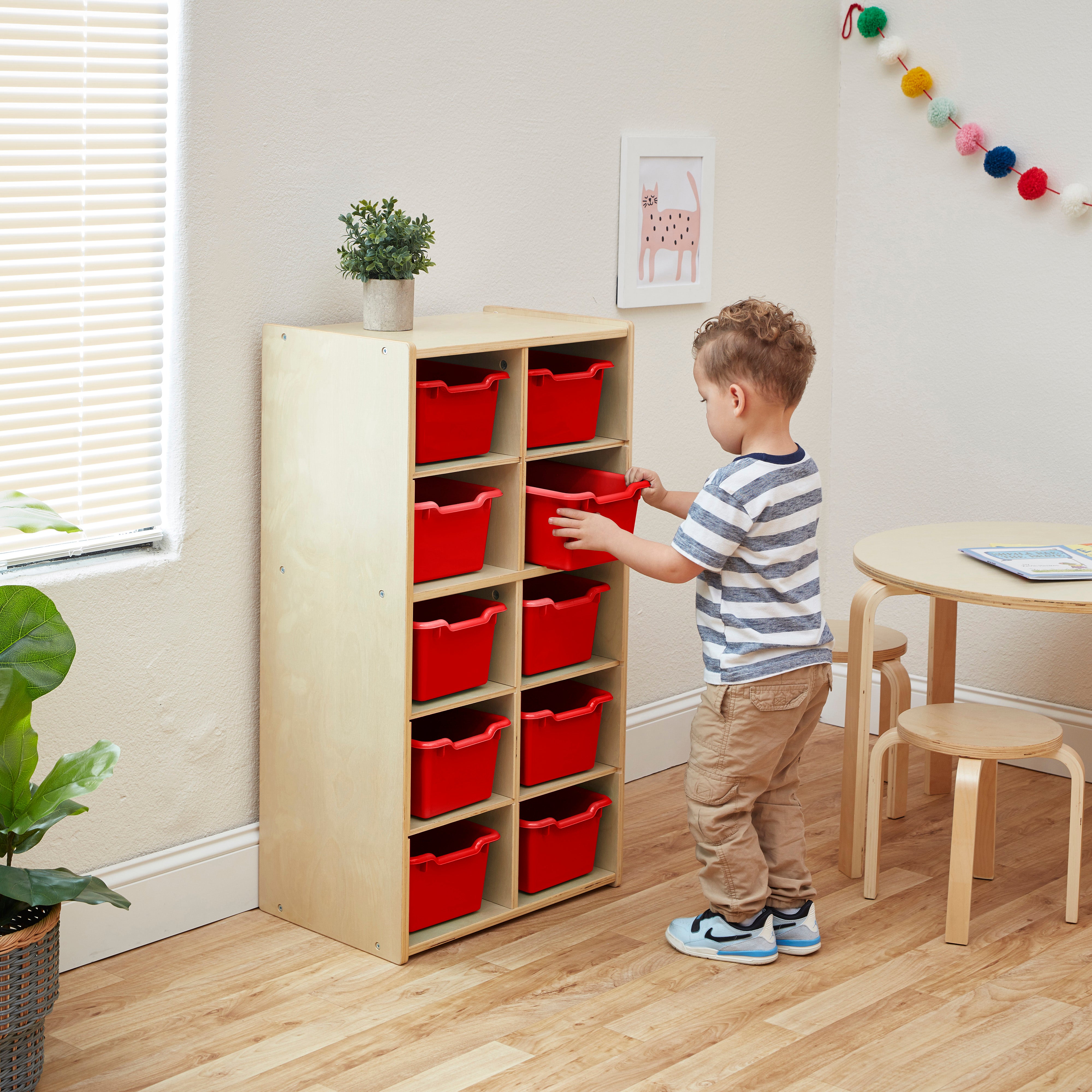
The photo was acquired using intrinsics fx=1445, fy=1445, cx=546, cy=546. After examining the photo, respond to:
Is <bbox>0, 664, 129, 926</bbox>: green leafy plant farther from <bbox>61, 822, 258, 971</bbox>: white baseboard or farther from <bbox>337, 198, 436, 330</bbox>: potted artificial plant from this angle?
<bbox>337, 198, 436, 330</bbox>: potted artificial plant

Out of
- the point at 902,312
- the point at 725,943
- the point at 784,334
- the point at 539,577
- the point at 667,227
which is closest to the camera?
the point at 784,334

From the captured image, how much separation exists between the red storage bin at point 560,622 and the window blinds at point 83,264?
2.25 feet

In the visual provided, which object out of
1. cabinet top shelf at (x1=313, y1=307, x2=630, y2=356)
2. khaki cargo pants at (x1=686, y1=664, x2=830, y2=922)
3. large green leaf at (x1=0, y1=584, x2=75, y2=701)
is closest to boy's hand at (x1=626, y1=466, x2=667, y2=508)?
cabinet top shelf at (x1=313, y1=307, x2=630, y2=356)

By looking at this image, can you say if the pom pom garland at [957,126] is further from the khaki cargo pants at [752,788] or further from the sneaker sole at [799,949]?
the sneaker sole at [799,949]

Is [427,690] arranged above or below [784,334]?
below

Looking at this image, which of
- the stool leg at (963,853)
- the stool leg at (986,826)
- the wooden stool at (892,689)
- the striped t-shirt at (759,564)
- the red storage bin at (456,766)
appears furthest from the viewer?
the wooden stool at (892,689)

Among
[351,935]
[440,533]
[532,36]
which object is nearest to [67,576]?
[440,533]

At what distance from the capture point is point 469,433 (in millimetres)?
2436

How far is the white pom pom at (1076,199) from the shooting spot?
330 cm

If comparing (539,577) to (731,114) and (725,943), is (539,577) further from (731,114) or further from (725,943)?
(731,114)

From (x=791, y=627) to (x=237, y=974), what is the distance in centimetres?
110

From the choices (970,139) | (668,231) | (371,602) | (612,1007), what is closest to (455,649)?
(371,602)

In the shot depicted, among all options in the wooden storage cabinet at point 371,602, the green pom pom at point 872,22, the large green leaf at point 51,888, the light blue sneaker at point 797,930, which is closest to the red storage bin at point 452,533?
the wooden storage cabinet at point 371,602

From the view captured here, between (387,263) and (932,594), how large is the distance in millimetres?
1136
